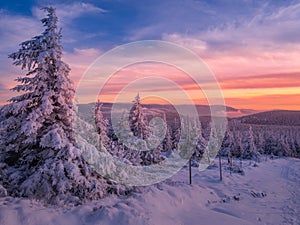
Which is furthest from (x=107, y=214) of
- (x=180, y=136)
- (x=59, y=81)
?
(x=180, y=136)

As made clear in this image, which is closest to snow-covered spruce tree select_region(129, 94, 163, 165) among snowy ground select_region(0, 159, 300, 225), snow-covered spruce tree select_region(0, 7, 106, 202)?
snowy ground select_region(0, 159, 300, 225)

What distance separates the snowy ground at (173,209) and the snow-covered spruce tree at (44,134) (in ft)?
2.88

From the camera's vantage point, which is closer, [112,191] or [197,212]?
[112,191]

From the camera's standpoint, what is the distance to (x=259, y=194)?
101ft

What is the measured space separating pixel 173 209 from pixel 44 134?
11221mm

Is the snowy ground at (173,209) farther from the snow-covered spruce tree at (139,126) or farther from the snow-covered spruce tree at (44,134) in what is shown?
the snow-covered spruce tree at (139,126)

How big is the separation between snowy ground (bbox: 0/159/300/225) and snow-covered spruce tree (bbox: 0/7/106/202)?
88cm

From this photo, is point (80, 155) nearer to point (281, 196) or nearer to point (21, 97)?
point (21, 97)

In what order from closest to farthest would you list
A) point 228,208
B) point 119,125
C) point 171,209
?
1. point 171,209
2. point 228,208
3. point 119,125

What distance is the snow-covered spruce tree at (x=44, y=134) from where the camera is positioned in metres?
12.7

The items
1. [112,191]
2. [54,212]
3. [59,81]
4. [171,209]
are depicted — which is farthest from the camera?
[171,209]

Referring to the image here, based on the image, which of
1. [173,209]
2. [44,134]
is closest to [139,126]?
[173,209]

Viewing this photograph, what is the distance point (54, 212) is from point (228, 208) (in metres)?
17.0

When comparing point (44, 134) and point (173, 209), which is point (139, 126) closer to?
point (173, 209)
